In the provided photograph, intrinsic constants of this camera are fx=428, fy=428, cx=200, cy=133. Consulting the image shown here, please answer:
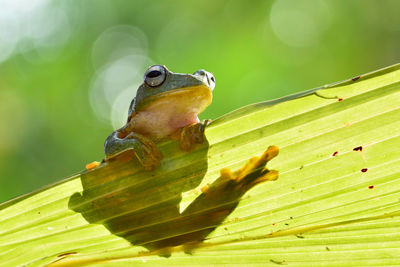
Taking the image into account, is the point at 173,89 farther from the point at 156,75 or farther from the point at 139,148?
the point at 139,148

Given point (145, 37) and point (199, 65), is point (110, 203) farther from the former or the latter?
point (145, 37)

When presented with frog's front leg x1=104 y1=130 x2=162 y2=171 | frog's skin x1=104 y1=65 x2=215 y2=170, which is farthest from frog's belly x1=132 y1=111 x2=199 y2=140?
frog's front leg x1=104 y1=130 x2=162 y2=171

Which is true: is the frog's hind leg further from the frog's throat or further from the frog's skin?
the frog's throat

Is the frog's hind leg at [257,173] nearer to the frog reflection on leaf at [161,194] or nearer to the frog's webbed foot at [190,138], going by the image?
the frog reflection on leaf at [161,194]

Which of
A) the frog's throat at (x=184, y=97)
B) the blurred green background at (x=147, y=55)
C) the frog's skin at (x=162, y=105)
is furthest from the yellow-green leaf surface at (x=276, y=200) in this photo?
the blurred green background at (x=147, y=55)

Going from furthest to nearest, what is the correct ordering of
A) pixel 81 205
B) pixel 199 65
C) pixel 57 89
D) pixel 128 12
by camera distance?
pixel 128 12
pixel 57 89
pixel 199 65
pixel 81 205

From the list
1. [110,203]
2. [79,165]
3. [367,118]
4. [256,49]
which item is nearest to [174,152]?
[110,203]

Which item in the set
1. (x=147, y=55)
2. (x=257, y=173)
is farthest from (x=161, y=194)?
(x=147, y=55)
